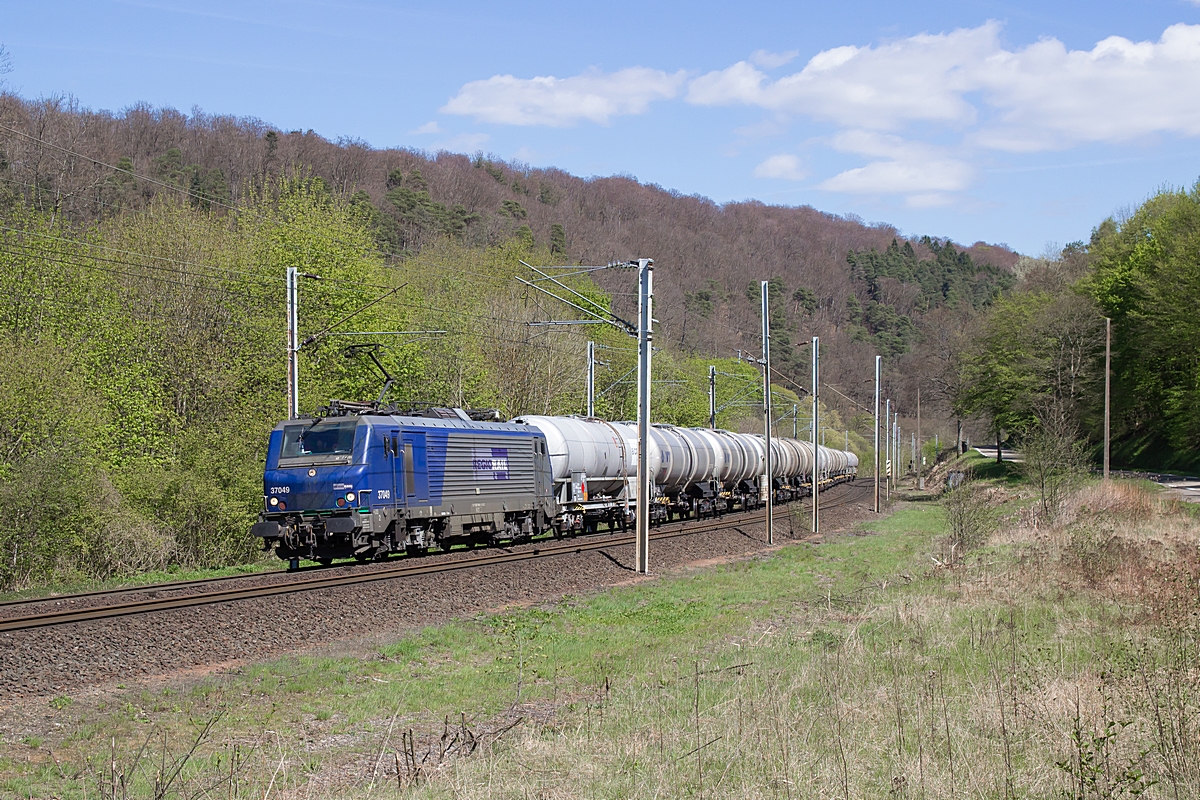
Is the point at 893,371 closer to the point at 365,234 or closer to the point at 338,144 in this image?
the point at 338,144

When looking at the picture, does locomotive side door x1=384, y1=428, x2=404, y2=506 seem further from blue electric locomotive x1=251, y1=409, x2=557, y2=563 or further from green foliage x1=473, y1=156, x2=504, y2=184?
green foliage x1=473, y1=156, x2=504, y2=184

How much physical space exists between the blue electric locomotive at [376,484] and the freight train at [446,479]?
27mm

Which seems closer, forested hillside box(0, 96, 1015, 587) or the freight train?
the freight train

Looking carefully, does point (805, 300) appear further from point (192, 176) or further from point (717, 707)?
point (717, 707)

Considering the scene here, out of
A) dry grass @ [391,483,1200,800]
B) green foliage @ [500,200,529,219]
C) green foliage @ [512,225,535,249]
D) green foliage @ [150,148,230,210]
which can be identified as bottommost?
dry grass @ [391,483,1200,800]

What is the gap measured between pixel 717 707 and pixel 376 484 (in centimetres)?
1442

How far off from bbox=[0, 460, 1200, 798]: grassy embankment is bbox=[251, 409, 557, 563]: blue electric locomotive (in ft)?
20.6

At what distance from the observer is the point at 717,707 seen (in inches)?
396

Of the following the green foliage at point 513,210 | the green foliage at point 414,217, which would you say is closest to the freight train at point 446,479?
the green foliage at point 414,217

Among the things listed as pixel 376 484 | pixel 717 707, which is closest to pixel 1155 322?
pixel 376 484

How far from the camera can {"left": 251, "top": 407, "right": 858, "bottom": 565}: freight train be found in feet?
75.6

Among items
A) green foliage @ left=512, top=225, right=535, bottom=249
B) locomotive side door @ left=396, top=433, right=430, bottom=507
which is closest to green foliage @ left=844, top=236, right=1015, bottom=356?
green foliage @ left=512, top=225, right=535, bottom=249

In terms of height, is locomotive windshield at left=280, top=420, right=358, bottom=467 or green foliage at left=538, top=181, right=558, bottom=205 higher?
green foliage at left=538, top=181, right=558, bottom=205

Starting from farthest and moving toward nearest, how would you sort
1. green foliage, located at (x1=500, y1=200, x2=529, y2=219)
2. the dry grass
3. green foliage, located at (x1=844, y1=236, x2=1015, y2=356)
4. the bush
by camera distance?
green foliage, located at (x1=844, y1=236, x2=1015, y2=356) → green foliage, located at (x1=500, y1=200, x2=529, y2=219) → the bush → the dry grass
